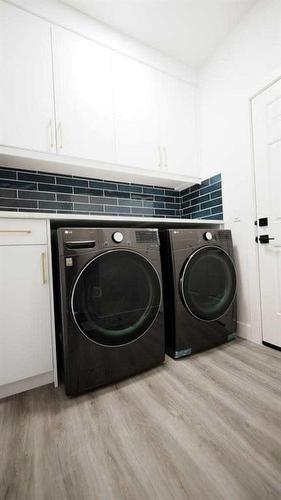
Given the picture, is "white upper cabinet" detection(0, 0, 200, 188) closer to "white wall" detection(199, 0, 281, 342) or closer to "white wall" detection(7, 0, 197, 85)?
"white wall" detection(7, 0, 197, 85)

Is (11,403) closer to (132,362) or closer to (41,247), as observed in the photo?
(132,362)

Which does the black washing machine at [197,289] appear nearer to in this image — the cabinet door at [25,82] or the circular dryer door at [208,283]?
the circular dryer door at [208,283]

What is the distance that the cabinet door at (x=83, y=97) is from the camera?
1.48 m

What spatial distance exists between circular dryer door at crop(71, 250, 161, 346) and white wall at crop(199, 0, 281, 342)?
2.66 ft

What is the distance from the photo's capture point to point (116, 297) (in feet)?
3.98

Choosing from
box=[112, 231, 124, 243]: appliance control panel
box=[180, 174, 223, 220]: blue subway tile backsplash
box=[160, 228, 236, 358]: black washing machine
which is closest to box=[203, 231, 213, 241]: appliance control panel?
box=[160, 228, 236, 358]: black washing machine

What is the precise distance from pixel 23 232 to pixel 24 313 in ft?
1.34

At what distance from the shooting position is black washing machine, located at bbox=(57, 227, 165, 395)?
1.08m

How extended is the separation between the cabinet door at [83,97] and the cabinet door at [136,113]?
7 cm

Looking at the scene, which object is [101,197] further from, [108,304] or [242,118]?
[242,118]

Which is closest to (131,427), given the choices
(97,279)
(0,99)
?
(97,279)

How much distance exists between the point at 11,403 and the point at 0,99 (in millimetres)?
1640

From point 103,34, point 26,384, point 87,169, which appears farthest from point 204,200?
point 26,384

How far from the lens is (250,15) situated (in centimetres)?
158
